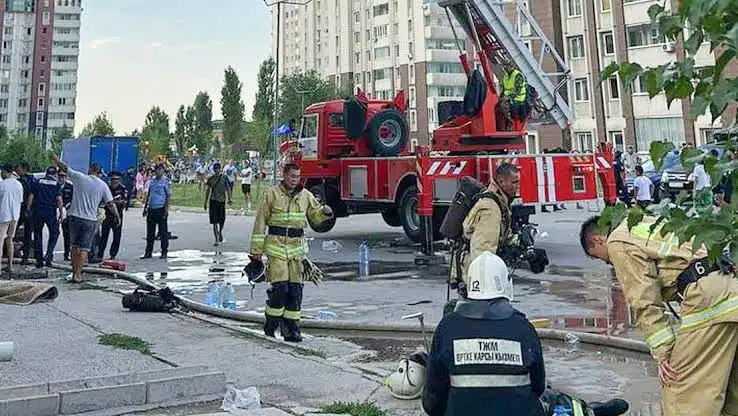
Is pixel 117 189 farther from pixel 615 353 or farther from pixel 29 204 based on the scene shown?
pixel 615 353

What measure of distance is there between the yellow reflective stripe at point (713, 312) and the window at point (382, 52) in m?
76.3

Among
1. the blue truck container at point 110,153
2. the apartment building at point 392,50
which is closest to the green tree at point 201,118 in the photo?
the apartment building at point 392,50

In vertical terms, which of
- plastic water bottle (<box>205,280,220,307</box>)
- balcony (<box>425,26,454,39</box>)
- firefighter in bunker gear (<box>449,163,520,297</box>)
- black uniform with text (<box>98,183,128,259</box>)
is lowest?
plastic water bottle (<box>205,280,220,307</box>)

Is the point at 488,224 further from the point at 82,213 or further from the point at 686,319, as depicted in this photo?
the point at 82,213

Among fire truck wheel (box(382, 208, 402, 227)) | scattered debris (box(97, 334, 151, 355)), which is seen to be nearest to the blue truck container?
fire truck wheel (box(382, 208, 402, 227))

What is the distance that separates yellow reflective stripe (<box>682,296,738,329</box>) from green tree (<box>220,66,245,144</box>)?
72758 mm

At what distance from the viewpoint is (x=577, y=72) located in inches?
1620

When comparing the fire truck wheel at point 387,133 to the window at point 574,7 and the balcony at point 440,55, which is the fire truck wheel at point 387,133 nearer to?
the window at point 574,7

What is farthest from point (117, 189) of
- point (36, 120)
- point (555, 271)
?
point (36, 120)

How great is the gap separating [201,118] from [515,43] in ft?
253

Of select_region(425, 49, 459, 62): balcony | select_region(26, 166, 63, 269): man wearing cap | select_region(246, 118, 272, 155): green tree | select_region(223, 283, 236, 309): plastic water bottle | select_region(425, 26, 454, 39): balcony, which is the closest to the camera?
select_region(223, 283, 236, 309): plastic water bottle

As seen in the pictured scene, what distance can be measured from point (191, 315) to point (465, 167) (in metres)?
5.68

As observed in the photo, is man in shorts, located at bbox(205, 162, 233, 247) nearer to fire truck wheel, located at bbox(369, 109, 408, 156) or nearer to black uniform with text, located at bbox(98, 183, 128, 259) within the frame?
black uniform with text, located at bbox(98, 183, 128, 259)

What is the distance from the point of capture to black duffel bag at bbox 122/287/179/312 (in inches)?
301
